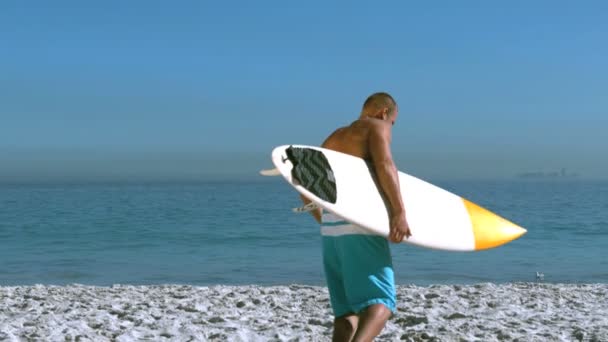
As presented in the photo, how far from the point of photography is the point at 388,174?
11.5 feet

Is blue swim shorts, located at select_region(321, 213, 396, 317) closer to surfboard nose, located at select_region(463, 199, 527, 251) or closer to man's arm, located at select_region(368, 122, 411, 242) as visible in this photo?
man's arm, located at select_region(368, 122, 411, 242)

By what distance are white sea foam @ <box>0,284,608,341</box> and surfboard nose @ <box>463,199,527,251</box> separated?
1541 millimetres

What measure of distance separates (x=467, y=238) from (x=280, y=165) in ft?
4.06

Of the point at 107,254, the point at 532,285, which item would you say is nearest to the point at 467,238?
the point at 532,285

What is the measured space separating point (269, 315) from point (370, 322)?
3.44 m

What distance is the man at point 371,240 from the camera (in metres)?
3.52

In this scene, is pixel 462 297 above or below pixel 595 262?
above

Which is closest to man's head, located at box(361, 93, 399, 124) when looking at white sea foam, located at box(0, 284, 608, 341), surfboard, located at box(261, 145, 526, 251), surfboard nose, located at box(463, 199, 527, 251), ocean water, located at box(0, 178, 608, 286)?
surfboard, located at box(261, 145, 526, 251)

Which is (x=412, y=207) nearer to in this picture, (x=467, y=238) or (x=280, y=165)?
(x=467, y=238)

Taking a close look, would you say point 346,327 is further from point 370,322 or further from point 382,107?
point 382,107

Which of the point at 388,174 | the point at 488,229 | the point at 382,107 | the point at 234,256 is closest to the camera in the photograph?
the point at 388,174

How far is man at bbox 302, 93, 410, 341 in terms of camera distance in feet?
11.5

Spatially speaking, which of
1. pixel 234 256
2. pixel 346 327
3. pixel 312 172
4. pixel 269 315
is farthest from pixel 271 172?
pixel 234 256

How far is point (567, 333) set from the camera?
590 cm
